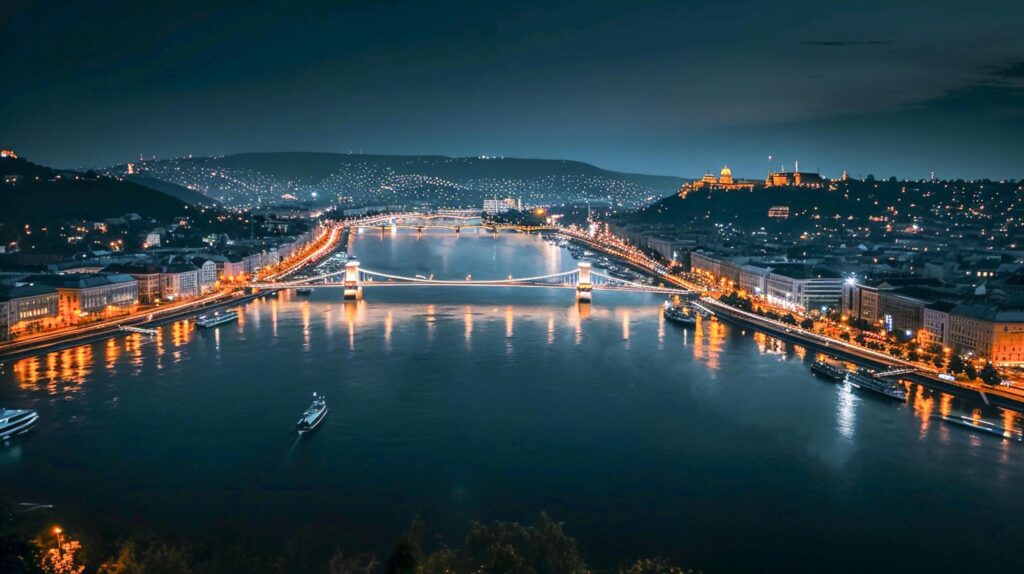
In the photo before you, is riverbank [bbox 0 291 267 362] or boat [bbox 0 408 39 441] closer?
boat [bbox 0 408 39 441]

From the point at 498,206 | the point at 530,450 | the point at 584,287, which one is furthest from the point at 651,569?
the point at 498,206

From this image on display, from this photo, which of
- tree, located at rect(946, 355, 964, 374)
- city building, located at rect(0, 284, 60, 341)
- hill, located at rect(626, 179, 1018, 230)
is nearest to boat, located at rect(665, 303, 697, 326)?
tree, located at rect(946, 355, 964, 374)

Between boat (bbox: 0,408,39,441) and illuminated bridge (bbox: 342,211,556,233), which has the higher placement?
illuminated bridge (bbox: 342,211,556,233)

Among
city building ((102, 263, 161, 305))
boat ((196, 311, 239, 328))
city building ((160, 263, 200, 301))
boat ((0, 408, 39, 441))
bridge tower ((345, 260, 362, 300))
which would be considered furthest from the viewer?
bridge tower ((345, 260, 362, 300))

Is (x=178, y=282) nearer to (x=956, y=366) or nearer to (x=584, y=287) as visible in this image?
(x=584, y=287)

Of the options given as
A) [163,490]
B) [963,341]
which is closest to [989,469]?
[963,341]

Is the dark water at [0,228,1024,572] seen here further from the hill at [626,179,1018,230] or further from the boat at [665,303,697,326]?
the hill at [626,179,1018,230]

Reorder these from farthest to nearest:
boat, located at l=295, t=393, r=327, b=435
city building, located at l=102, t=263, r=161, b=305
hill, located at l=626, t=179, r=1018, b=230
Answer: hill, located at l=626, t=179, r=1018, b=230 → city building, located at l=102, t=263, r=161, b=305 → boat, located at l=295, t=393, r=327, b=435
